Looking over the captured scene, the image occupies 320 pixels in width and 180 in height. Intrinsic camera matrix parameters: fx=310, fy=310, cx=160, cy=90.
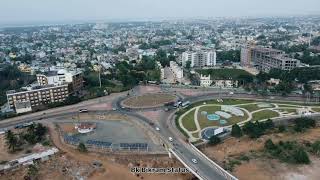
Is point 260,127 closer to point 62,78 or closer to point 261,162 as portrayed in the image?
point 261,162

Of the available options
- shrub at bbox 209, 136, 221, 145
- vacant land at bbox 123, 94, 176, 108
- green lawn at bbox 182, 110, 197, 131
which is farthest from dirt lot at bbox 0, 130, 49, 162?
shrub at bbox 209, 136, 221, 145

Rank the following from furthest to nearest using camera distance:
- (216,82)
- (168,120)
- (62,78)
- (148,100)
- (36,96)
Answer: (216,82) → (62,78) → (148,100) → (36,96) → (168,120)

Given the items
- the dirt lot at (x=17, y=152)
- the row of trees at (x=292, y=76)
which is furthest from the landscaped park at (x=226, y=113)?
the dirt lot at (x=17, y=152)

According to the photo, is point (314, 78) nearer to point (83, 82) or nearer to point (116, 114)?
point (116, 114)

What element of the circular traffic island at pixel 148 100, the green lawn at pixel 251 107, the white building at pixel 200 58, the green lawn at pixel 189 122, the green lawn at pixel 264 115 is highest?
the white building at pixel 200 58

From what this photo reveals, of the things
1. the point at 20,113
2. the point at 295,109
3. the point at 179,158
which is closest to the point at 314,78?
the point at 295,109

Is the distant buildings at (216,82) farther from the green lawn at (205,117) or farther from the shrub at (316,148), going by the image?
the shrub at (316,148)

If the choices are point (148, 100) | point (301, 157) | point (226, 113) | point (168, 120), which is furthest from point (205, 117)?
point (301, 157)
